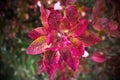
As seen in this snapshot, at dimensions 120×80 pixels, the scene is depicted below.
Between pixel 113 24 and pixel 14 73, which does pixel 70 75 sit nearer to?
pixel 113 24

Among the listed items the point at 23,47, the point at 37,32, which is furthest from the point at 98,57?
the point at 37,32

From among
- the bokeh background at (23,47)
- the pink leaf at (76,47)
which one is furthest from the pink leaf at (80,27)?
the bokeh background at (23,47)

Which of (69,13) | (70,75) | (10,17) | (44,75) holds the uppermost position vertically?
(69,13)

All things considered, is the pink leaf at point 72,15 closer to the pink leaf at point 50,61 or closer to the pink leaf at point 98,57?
the pink leaf at point 50,61

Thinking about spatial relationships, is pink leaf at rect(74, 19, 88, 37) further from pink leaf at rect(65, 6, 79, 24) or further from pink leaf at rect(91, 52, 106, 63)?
pink leaf at rect(91, 52, 106, 63)

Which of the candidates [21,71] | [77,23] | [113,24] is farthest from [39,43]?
[21,71]

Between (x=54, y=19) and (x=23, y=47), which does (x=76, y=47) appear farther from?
(x=23, y=47)
